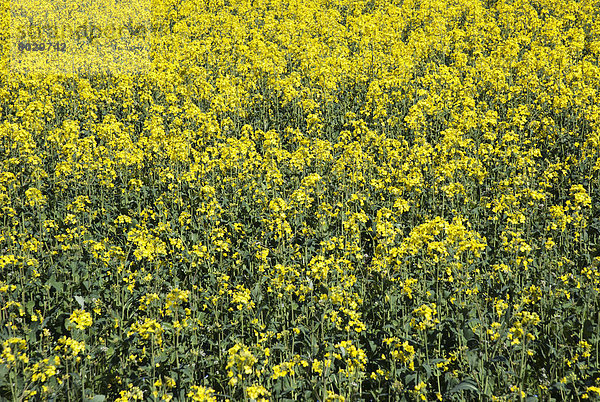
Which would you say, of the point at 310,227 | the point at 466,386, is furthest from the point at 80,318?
the point at 310,227

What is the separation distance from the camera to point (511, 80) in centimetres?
1429

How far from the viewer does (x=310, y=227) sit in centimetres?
861

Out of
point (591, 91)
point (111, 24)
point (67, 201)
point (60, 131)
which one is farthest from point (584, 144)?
point (111, 24)

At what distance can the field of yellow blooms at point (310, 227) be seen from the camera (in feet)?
17.8

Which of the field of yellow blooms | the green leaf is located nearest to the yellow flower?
the field of yellow blooms

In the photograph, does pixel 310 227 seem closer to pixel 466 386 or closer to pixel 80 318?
pixel 466 386

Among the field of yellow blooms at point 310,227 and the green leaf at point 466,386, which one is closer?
the green leaf at point 466,386

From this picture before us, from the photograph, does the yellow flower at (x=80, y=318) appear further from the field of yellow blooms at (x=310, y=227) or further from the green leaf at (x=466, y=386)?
the green leaf at (x=466, y=386)

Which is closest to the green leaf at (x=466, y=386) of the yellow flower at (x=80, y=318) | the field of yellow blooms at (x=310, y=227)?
the field of yellow blooms at (x=310, y=227)

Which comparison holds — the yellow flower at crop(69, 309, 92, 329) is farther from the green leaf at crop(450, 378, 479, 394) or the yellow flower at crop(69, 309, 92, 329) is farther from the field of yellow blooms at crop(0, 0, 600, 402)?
the green leaf at crop(450, 378, 479, 394)

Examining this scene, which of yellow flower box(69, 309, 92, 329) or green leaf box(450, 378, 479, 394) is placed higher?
yellow flower box(69, 309, 92, 329)

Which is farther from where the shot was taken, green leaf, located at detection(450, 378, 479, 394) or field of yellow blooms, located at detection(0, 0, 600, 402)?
field of yellow blooms, located at detection(0, 0, 600, 402)

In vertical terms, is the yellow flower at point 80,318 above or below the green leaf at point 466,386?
above

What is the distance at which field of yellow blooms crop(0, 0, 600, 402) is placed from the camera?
17.8 ft
